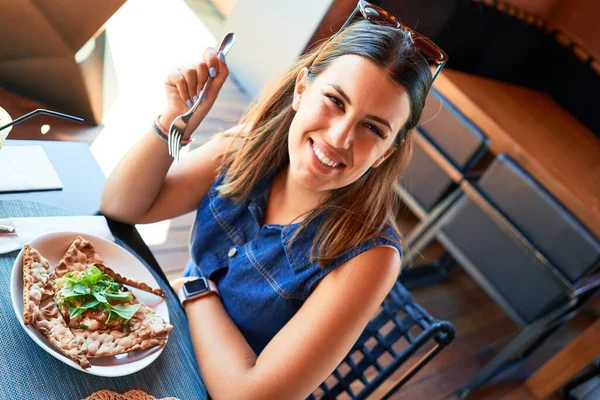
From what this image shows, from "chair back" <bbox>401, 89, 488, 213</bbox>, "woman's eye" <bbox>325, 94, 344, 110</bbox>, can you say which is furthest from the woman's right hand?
"chair back" <bbox>401, 89, 488, 213</bbox>

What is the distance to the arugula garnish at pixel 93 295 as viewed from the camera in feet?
2.58

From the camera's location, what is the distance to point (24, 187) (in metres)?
0.94

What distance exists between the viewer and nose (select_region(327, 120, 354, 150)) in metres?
0.89

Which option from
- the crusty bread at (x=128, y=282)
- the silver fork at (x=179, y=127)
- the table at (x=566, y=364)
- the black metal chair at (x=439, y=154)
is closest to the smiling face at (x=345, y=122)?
the silver fork at (x=179, y=127)

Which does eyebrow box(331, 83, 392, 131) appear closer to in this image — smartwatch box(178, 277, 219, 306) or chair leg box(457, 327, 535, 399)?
A: smartwatch box(178, 277, 219, 306)

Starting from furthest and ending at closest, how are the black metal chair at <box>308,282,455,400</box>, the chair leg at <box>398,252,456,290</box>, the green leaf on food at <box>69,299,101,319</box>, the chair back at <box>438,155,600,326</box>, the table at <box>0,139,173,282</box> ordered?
the chair leg at <box>398,252,456,290</box> → the chair back at <box>438,155,600,326</box> → the black metal chair at <box>308,282,455,400</box> → the table at <box>0,139,173,282</box> → the green leaf on food at <box>69,299,101,319</box>

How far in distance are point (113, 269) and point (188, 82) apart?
0.42m

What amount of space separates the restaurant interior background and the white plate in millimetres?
290

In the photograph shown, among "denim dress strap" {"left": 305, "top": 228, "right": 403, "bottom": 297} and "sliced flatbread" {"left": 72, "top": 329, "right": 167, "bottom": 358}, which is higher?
"denim dress strap" {"left": 305, "top": 228, "right": 403, "bottom": 297}

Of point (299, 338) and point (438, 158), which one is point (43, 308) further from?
point (438, 158)

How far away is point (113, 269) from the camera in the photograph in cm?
92

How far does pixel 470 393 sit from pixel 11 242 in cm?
222

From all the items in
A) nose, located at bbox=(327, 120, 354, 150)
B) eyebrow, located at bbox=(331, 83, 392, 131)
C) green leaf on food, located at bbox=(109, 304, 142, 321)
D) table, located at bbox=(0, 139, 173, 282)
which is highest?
eyebrow, located at bbox=(331, 83, 392, 131)

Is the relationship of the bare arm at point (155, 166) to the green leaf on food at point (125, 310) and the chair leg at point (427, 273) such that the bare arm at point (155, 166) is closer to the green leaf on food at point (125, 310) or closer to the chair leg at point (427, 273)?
the green leaf on food at point (125, 310)
